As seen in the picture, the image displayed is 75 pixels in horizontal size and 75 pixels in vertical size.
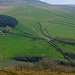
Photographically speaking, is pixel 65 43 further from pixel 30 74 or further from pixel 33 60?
pixel 30 74

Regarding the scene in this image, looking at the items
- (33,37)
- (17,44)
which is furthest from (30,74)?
(33,37)

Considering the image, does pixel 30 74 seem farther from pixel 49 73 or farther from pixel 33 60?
pixel 33 60

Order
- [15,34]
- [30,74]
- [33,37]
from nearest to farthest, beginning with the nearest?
[30,74] < [33,37] < [15,34]

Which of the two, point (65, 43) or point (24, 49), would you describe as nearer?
point (24, 49)

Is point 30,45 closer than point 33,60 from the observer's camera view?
No

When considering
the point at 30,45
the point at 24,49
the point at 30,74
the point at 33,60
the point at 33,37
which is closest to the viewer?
the point at 30,74

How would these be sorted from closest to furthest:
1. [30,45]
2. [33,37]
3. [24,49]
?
[24,49] → [30,45] → [33,37]

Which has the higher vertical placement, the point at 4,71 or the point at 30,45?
the point at 4,71

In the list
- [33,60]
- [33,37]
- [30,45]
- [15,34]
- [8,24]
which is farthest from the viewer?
[8,24]

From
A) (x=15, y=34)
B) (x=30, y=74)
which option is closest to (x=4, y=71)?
(x=30, y=74)
